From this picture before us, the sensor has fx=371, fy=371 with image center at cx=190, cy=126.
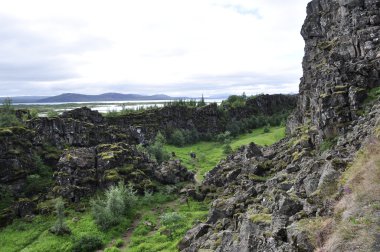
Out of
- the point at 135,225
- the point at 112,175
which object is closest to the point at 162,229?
the point at 135,225

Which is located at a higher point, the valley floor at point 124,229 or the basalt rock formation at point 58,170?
the basalt rock formation at point 58,170

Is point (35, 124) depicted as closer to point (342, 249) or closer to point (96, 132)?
point (96, 132)

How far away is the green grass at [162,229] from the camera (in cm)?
6406

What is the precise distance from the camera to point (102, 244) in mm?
70875

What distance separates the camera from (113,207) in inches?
3182

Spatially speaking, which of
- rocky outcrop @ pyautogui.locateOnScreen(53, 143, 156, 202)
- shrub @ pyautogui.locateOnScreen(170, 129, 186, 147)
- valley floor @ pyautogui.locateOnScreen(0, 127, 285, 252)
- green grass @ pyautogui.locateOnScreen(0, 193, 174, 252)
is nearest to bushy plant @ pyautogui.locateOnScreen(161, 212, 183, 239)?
valley floor @ pyautogui.locateOnScreen(0, 127, 285, 252)

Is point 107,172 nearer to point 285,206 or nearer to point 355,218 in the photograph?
point 285,206

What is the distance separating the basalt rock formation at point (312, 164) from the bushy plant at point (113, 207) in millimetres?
18768

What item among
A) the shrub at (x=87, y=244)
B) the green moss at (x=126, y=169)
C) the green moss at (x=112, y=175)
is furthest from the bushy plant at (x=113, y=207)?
the green moss at (x=126, y=169)

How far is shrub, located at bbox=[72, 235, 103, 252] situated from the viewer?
69.1 metres

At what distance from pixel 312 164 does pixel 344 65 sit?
101 feet

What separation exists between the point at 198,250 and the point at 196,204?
43124 mm

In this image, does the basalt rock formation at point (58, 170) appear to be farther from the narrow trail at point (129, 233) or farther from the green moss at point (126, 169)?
the narrow trail at point (129, 233)

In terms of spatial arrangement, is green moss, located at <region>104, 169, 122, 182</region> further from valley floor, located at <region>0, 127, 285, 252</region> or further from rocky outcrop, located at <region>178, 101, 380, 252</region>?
rocky outcrop, located at <region>178, 101, 380, 252</region>
